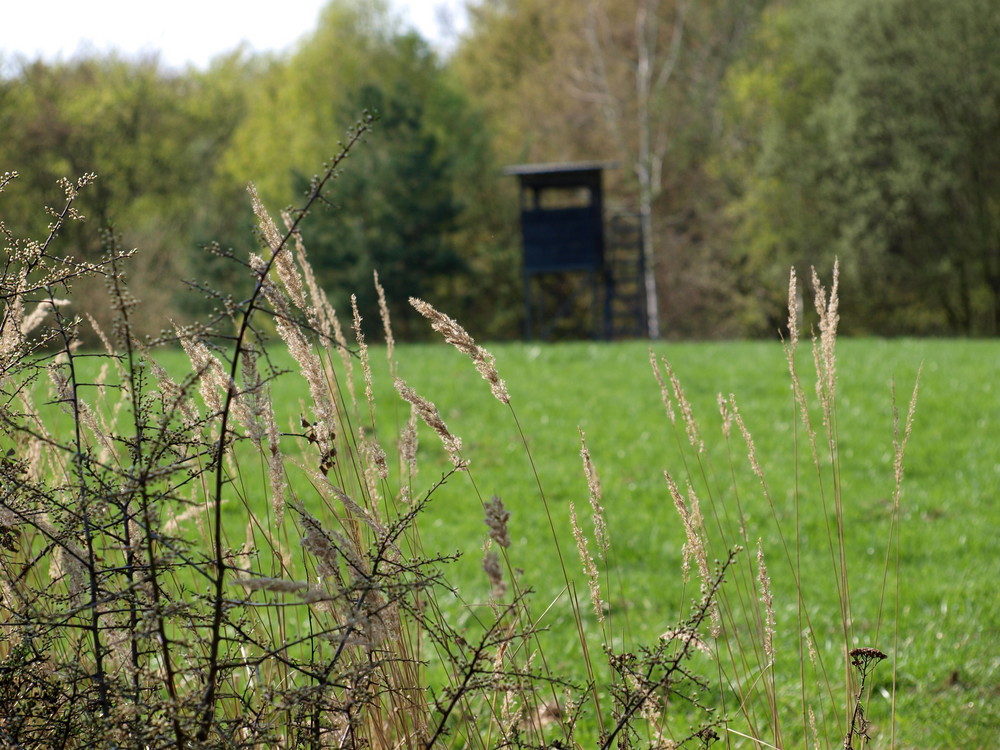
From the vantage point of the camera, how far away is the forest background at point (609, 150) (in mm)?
26172

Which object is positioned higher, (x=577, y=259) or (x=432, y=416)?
(x=577, y=259)

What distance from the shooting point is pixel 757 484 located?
857cm

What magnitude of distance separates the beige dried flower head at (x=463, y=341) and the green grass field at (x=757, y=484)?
690 mm

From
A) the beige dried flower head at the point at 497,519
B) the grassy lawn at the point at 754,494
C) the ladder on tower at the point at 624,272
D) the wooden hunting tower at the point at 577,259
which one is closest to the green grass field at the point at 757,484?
the grassy lawn at the point at 754,494

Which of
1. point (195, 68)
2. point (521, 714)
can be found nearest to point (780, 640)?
point (521, 714)

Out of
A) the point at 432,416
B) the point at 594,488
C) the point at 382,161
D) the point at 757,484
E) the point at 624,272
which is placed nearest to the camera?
the point at 432,416

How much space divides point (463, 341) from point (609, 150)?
31.7 metres

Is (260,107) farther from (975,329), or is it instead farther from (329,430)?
(329,430)

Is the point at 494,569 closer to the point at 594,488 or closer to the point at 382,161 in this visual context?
Answer: the point at 594,488

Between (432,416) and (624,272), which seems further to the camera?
(624,272)

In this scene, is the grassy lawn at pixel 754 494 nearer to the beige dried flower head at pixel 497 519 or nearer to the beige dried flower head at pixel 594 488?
the beige dried flower head at pixel 594 488

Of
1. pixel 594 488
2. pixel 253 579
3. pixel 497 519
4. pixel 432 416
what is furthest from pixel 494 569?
pixel 594 488

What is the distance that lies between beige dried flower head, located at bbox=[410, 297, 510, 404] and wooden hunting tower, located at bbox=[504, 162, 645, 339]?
2146cm

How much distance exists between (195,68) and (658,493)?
37.3m
